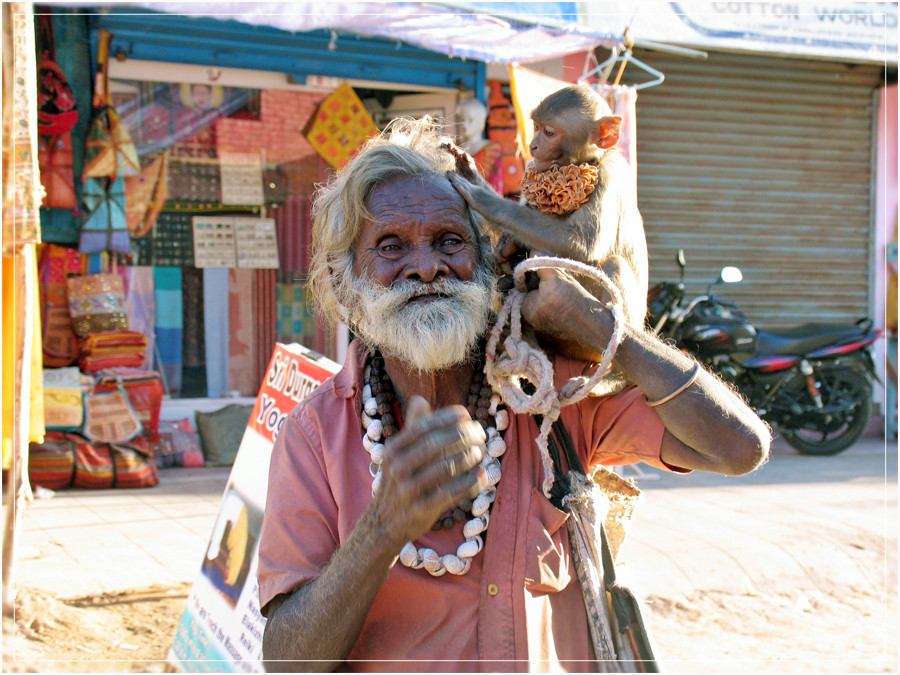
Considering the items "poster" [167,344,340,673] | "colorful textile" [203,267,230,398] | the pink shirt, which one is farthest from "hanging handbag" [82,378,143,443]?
the pink shirt

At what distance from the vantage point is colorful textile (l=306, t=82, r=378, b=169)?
6.82 metres

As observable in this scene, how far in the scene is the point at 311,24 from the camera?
521 centimetres

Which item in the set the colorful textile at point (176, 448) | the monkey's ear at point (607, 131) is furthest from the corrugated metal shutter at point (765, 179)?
the monkey's ear at point (607, 131)

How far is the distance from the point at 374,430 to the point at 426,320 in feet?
0.95

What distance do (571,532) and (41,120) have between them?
5453 mm

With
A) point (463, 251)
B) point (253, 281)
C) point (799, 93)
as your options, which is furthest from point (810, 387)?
point (463, 251)

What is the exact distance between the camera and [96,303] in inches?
248

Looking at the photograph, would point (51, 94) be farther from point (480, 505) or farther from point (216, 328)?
point (480, 505)

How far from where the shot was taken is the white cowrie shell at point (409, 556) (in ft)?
5.81

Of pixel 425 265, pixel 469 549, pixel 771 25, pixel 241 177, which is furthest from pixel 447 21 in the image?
pixel 469 549

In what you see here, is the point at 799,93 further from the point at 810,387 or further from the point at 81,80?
the point at 81,80

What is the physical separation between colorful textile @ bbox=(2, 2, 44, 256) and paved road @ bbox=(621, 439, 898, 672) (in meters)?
2.76

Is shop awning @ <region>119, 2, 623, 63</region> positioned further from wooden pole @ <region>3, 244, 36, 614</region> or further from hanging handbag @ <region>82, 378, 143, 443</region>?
hanging handbag @ <region>82, 378, 143, 443</region>

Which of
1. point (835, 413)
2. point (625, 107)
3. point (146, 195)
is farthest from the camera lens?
point (835, 413)
